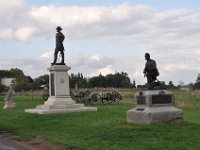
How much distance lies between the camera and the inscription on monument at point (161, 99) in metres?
17.0

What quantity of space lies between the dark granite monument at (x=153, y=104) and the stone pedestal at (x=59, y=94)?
10.3 meters

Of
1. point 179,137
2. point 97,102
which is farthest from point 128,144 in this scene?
point 97,102

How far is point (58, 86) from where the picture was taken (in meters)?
28.6

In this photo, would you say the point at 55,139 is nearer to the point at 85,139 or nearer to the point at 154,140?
the point at 85,139

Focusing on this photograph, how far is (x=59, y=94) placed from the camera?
2848 cm

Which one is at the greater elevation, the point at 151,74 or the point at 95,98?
the point at 151,74

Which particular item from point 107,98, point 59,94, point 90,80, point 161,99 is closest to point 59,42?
point 59,94

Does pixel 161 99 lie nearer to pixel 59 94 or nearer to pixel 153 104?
pixel 153 104

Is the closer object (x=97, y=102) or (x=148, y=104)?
(x=148, y=104)

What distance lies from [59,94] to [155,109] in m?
12.4

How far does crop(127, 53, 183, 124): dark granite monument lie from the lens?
55.0ft

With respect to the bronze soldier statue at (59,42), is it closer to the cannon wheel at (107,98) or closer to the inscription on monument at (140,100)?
the cannon wheel at (107,98)

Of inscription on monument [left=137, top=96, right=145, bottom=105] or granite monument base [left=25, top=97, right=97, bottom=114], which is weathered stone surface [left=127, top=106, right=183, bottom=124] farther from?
granite monument base [left=25, top=97, right=97, bottom=114]

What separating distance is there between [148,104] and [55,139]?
12.9ft
